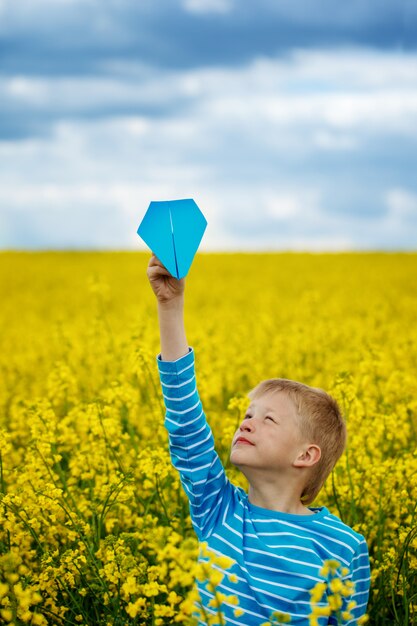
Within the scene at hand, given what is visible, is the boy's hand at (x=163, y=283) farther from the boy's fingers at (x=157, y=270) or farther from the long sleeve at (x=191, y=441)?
the long sleeve at (x=191, y=441)

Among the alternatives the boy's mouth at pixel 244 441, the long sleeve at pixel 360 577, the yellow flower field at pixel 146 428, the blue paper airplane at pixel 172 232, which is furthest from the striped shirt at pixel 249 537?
the blue paper airplane at pixel 172 232

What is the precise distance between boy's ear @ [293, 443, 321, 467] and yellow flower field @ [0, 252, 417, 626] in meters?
0.52

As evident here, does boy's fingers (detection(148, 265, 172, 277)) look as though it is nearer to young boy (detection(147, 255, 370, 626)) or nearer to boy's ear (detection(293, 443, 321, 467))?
young boy (detection(147, 255, 370, 626))

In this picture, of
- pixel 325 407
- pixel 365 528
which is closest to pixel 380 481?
pixel 365 528

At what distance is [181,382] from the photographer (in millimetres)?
2682

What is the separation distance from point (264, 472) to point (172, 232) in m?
0.88

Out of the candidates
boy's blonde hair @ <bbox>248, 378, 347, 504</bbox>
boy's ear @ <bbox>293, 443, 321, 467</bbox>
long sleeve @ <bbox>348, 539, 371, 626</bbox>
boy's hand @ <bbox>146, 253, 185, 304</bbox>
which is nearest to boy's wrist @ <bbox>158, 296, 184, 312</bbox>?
boy's hand @ <bbox>146, 253, 185, 304</bbox>

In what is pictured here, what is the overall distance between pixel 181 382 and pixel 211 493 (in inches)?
16.2

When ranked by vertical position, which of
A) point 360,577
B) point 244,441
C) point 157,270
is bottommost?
point 360,577

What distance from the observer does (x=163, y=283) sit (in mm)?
2637

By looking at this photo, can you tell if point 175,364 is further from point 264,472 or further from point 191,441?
point 264,472

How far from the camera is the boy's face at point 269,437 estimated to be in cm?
264

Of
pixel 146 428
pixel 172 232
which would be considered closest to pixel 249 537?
pixel 172 232

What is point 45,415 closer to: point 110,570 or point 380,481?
point 110,570
